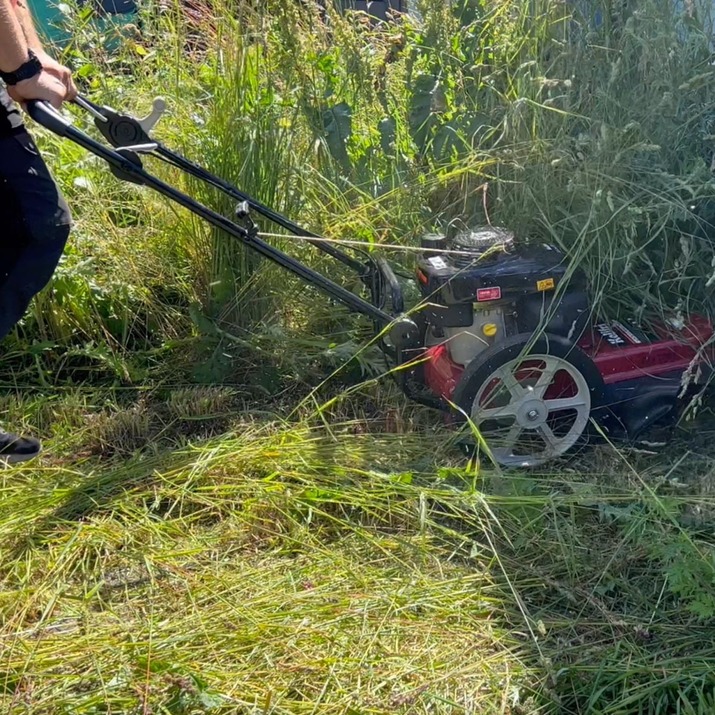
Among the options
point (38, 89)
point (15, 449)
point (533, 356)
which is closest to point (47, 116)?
point (38, 89)

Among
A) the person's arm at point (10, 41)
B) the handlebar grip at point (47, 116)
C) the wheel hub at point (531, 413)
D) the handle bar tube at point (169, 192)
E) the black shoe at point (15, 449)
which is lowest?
the wheel hub at point (531, 413)

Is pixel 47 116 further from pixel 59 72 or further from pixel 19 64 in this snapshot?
pixel 59 72

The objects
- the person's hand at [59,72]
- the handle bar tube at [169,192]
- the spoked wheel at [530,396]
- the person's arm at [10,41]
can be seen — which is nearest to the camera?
the person's arm at [10,41]

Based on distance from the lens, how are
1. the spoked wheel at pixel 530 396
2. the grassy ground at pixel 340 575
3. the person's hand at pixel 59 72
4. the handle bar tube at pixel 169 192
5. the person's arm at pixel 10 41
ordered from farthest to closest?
the spoked wheel at pixel 530 396 < the person's hand at pixel 59 72 < the handle bar tube at pixel 169 192 < the person's arm at pixel 10 41 < the grassy ground at pixel 340 575

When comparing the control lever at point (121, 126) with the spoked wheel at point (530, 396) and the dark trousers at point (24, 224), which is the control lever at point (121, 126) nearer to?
the dark trousers at point (24, 224)

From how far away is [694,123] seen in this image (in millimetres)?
2820

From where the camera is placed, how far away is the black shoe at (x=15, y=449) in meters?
2.43

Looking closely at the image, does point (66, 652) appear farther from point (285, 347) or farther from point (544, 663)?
point (285, 347)

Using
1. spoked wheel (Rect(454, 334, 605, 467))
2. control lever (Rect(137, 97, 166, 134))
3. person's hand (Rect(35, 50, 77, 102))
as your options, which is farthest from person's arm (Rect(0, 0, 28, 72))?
spoked wheel (Rect(454, 334, 605, 467))

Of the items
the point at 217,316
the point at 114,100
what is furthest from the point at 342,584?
the point at 114,100

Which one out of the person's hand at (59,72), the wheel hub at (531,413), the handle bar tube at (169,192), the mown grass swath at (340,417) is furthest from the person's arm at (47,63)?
the wheel hub at (531,413)

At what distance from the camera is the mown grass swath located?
1.82 metres

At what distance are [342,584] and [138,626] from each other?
18.0 inches

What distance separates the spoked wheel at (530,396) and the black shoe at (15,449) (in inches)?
46.3
